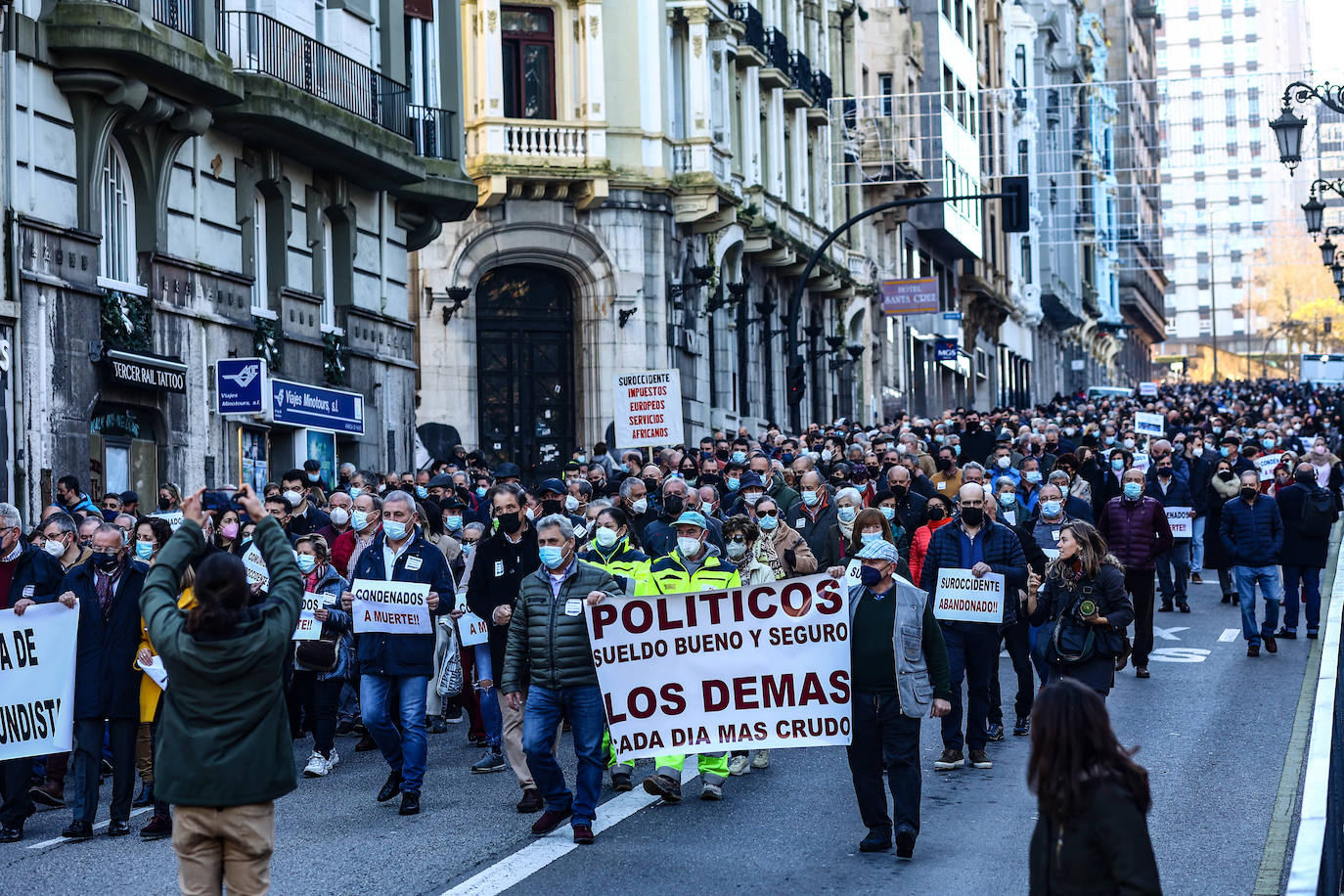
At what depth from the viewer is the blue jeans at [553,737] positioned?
1160cm

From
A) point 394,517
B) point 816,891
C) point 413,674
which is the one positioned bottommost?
point 816,891

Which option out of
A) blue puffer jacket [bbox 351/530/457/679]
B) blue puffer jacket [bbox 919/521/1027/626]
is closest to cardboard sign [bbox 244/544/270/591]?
blue puffer jacket [bbox 351/530/457/679]

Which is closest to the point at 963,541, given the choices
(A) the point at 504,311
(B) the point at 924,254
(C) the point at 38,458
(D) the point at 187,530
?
(D) the point at 187,530

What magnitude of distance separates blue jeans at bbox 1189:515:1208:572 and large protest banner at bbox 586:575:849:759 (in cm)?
1411

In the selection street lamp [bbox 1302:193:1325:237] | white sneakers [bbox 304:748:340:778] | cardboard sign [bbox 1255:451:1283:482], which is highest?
street lamp [bbox 1302:193:1325:237]

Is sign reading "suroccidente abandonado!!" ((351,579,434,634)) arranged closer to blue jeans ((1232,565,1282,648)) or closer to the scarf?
the scarf

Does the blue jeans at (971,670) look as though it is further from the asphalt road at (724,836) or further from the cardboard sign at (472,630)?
the cardboard sign at (472,630)

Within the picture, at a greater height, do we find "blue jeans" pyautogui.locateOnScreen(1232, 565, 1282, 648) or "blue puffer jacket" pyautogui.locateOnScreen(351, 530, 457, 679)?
"blue puffer jacket" pyautogui.locateOnScreen(351, 530, 457, 679)

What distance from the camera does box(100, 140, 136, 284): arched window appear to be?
23.1 meters

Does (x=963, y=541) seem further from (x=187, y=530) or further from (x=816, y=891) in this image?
(x=187, y=530)

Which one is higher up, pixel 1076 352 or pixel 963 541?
pixel 1076 352

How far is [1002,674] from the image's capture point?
18.6 m

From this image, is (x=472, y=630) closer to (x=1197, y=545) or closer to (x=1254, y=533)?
(x=1254, y=533)

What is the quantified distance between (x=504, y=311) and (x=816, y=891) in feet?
97.2
